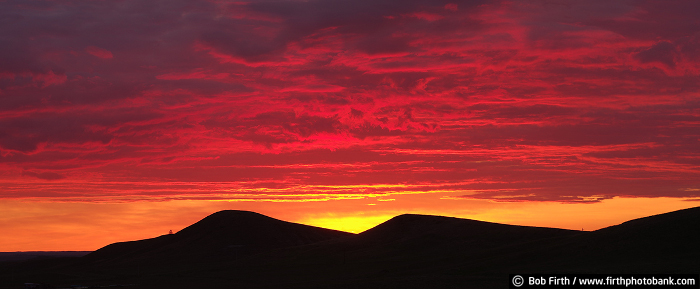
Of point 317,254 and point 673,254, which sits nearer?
point 673,254

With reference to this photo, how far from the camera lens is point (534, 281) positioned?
76.6 meters

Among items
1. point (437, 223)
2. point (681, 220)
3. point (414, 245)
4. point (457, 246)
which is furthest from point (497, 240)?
point (681, 220)

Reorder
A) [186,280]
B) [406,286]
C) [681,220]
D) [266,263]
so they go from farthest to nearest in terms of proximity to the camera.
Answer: [266,263]
[186,280]
[681,220]
[406,286]

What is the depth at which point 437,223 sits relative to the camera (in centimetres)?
19050

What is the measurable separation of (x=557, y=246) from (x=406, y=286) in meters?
42.5

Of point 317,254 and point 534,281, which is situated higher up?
point 317,254

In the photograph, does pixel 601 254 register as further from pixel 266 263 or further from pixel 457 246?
pixel 266 263

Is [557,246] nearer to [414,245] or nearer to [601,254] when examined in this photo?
[601,254]

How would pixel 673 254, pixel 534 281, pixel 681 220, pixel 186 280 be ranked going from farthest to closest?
1. pixel 186 280
2. pixel 681 220
3. pixel 673 254
4. pixel 534 281

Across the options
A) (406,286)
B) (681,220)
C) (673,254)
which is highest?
(681,220)

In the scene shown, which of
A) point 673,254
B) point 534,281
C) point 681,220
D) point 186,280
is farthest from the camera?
point 186,280

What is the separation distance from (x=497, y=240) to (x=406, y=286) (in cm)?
7922

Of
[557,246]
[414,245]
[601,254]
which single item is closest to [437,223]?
[414,245]

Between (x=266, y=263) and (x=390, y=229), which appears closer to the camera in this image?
(x=266, y=263)
